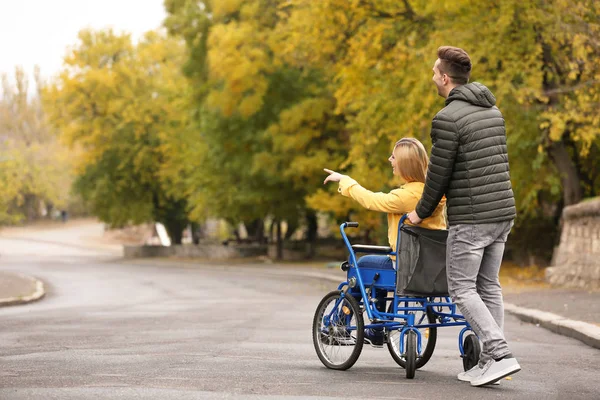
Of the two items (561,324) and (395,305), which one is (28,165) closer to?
(561,324)

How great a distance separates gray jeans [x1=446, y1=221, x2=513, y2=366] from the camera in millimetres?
6762

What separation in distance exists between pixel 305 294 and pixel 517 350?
12.0m

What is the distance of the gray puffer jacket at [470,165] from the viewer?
6773 mm

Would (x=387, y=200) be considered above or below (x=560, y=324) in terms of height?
above

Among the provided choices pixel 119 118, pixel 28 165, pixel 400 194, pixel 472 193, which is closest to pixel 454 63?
pixel 472 193

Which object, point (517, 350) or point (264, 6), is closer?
point (517, 350)

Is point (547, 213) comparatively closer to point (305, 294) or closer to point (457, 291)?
point (305, 294)

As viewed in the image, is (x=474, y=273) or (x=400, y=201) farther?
(x=400, y=201)

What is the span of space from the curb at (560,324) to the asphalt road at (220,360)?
0.13 m

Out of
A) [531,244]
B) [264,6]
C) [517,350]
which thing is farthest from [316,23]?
[517,350]

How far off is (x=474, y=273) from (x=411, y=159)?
3.24 ft

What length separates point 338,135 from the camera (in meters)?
34.7

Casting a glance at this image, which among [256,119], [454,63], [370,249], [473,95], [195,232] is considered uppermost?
[256,119]

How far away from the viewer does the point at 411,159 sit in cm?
737
